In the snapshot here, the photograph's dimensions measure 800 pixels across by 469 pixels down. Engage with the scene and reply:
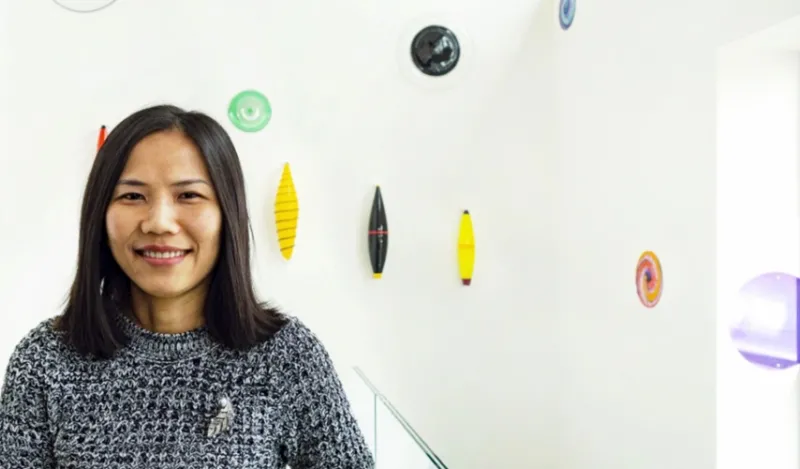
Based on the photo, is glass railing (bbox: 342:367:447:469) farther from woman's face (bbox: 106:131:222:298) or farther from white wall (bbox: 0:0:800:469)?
woman's face (bbox: 106:131:222:298)

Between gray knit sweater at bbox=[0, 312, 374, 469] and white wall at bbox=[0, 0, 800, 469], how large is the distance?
1.07 metres

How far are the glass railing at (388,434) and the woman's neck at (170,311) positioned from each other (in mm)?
354

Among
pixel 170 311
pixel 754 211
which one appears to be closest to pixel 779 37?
pixel 754 211

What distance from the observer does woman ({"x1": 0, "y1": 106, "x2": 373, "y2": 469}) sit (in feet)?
2.74

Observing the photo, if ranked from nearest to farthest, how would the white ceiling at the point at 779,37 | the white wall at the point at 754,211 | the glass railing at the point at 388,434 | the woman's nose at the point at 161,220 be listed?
the woman's nose at the point at 161,220 → the glass railing at the point at 388,434 → the white ceiling at the point at 779,37 → the white wall at the point at 754,211

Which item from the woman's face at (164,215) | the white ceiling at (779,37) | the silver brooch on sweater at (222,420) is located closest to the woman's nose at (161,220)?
the woman's face at (164,215)

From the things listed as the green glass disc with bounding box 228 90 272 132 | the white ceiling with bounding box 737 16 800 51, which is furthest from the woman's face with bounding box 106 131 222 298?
the green glass disc with bounding box 228 90 272 132

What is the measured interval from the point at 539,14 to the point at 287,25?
0.74 meters

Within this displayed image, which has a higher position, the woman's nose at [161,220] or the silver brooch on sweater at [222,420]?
the woman's nose at [161,220]

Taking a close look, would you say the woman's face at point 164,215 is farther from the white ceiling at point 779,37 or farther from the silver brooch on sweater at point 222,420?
the white ceiling at point 779,37

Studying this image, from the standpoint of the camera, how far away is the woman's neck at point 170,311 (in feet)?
A: 2.92

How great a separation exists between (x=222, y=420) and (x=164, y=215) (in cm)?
A: 25

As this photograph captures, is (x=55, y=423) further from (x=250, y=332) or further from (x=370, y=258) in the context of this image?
(x=370, y=258)

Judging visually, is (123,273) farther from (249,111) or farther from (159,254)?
(249,111)
